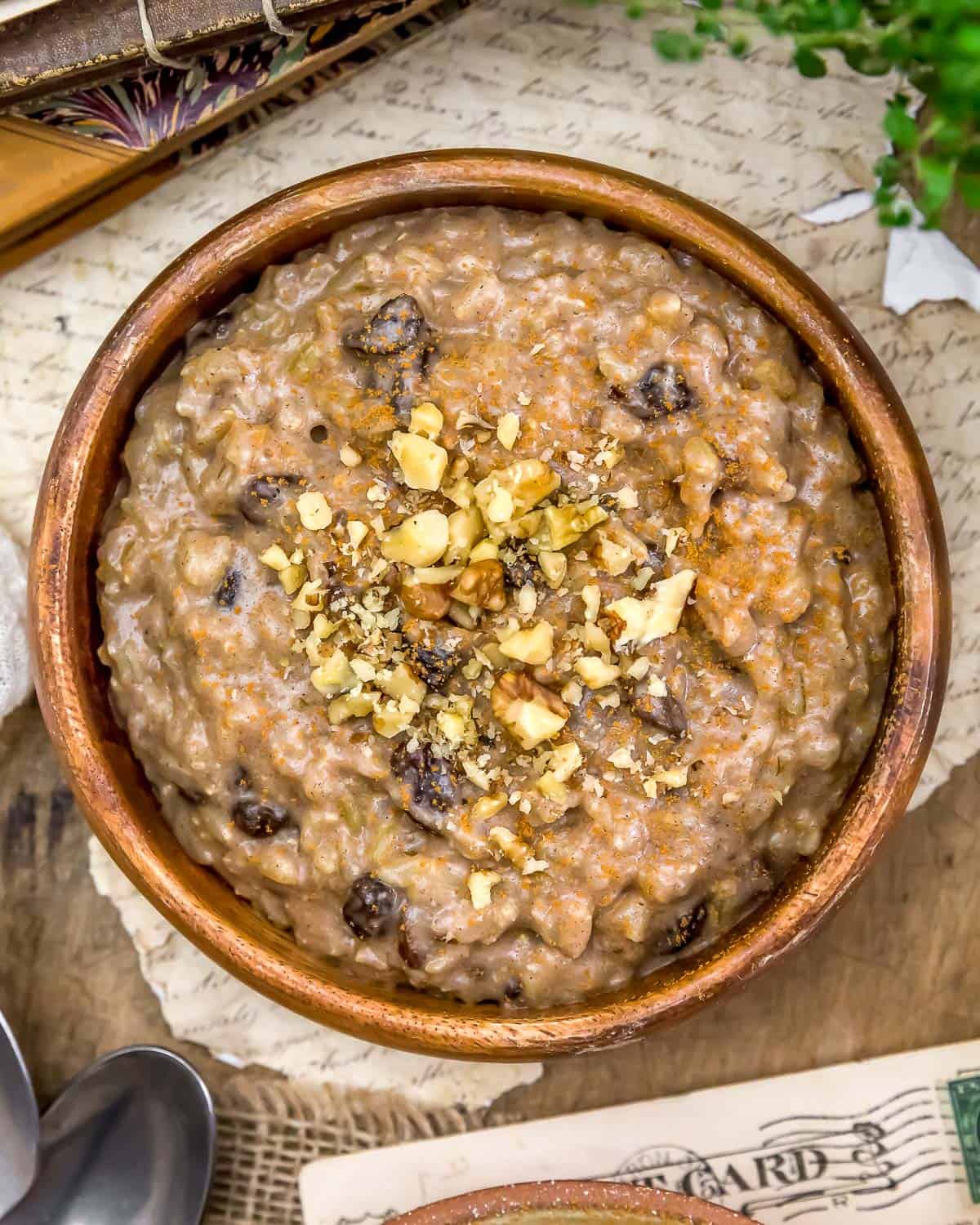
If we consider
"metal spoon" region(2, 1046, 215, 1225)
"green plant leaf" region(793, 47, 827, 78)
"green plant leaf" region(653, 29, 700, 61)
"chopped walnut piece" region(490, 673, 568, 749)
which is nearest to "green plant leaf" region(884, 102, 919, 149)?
"green plant leaf" region(793, 47, 827, 78)

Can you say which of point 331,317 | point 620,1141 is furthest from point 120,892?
point 331,317

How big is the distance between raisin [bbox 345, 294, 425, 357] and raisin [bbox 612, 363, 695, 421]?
0.25 m

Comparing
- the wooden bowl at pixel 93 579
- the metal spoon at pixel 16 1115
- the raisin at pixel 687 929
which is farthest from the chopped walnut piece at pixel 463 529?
the metal spoon at pixel 16 1115

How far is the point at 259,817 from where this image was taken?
5.18 ft

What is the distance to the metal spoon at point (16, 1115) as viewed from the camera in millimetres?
2006

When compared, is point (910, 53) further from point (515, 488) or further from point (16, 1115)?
point (16, 1115)

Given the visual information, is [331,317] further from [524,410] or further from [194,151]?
[194,151]

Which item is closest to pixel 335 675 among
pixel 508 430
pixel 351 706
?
pixel 351 706

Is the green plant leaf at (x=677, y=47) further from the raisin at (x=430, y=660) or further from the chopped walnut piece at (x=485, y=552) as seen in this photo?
the raisin at (x=430, y=660)

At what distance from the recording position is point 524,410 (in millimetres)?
1524

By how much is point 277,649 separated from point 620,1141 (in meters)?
1.03

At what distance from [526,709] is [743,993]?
2.55 feet

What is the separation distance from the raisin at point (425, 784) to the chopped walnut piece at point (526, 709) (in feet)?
0.32

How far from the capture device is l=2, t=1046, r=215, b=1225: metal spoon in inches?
79.5
